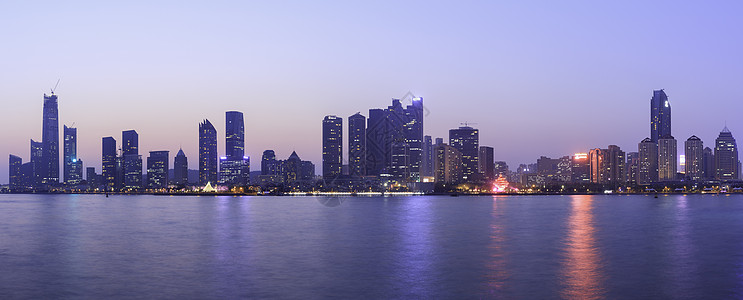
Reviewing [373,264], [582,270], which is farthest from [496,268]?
[373,264]

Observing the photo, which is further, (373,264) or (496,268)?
(373,264)

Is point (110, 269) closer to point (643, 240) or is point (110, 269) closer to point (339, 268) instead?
point (339, 268)

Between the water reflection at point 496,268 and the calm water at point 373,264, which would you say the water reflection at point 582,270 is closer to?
the calm water at point 373,264

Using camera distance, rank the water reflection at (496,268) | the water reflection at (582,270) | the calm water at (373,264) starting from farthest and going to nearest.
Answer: the calm water at (373,264) → the water reflection at (496,268) → the water reflection at (582,270)

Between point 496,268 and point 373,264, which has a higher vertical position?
point 496,268

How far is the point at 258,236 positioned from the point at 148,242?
39.9 ft

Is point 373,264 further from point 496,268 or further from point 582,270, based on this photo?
point 582,270

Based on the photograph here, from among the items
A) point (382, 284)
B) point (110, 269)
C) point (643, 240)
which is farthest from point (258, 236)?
point (643, 240)

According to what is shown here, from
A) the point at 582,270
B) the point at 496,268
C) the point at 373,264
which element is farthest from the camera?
the point at 373,264

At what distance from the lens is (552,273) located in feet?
129

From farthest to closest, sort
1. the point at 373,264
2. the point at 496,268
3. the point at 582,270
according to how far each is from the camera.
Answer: the point at 373,264, the point at 496,268, the point at 582,270

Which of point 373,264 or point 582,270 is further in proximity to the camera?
point 373,264

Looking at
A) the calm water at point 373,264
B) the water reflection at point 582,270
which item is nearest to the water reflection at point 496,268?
the calm water at point 373,264

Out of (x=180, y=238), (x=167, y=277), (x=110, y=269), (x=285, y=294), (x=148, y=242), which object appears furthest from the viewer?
(x=180, y=238)
